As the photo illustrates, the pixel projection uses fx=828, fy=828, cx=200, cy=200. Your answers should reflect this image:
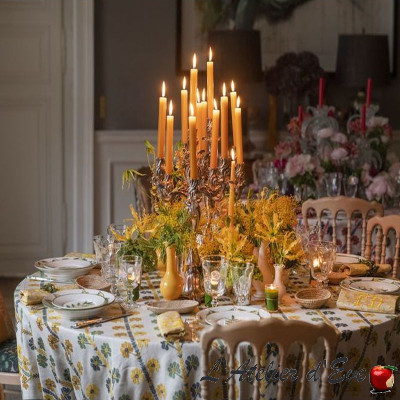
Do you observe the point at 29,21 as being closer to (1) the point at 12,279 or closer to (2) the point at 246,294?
(1) the point at 12,279

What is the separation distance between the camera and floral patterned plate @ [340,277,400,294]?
277cm

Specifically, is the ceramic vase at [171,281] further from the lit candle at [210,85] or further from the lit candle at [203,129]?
the lit candle at [210,85]

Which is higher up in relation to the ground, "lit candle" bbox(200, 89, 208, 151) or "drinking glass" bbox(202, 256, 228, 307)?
"lit candle" bbox(200, 89, 208, 151)

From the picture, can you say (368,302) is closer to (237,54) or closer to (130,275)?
(130,275)

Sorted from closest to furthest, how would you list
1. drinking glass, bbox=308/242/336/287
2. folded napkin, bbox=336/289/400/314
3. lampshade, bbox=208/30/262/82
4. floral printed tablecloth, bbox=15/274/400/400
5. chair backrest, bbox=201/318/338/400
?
chair backrest, bbox=201/318/338/400 → floral printed tablecloth, bbox=15/274/400/400 → folded napkin, bbox=336/289/400/314 → drinking glass, bbox=308/242/336/287 → lampshade, bbox=208/30/262/82

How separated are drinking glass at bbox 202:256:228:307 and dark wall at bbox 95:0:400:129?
3.31 metres

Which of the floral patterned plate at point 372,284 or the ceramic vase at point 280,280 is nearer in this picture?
the ceramic vase at point 280,280

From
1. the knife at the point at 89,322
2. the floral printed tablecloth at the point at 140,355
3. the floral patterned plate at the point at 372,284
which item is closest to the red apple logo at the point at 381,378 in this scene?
the floral printed tablecloth at the point at 140,355

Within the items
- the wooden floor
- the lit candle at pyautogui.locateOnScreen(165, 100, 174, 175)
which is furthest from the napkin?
the wooden floor

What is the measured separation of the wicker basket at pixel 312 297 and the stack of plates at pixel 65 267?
80 centimetres

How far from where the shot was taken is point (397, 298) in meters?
2.53

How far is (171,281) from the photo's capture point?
264 centimetres

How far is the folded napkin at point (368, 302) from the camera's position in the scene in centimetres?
251

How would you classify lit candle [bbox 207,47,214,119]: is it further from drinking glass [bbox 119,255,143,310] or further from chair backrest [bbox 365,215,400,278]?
chair backrest [bbox 365,215,400,278]
